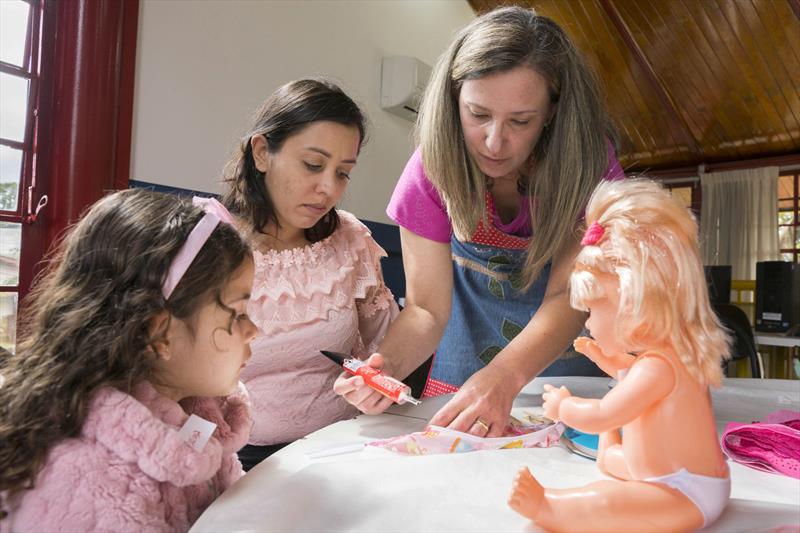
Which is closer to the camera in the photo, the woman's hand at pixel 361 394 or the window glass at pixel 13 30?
the woman's hand at pixel 361 394

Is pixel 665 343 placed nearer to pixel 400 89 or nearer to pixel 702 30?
pixel 400 89

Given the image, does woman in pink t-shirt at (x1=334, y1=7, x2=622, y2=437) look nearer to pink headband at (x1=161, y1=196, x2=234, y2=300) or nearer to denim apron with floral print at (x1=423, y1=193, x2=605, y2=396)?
denim apron with floral print at (x1=423, y1=193, x2=605, y2=396)

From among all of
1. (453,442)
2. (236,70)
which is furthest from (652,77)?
(453,442)

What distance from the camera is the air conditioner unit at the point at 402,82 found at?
3557 millimetres

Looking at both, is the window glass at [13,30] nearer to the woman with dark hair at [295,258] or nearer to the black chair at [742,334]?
the woman with dark hair at [295,258]

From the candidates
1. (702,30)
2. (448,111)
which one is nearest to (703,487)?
(448,111)

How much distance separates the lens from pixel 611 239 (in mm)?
540

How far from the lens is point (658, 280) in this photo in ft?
1.66

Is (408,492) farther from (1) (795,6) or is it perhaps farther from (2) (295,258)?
(1) (795,6)

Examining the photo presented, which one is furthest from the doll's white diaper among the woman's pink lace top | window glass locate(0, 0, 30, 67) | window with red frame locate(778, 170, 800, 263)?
window with red frame locate(778, 170, 800, 263)

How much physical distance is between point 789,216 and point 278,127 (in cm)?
567

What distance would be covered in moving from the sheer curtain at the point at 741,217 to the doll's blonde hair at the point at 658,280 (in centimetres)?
533

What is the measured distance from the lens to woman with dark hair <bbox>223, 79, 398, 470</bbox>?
1173mm

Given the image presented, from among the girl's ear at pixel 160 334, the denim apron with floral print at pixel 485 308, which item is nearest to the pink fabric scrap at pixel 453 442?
the girl's ear at pixel 160 334
